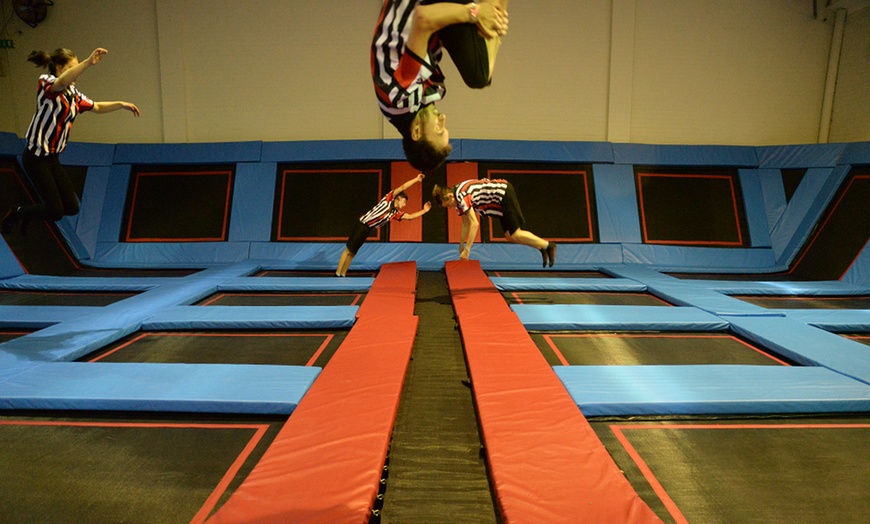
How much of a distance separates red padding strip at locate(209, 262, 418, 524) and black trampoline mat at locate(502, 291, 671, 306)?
66.9 inches

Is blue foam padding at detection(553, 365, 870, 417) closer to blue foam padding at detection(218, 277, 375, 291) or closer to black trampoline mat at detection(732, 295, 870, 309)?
black trampoline mat at detection(732, 295, 870, 309)

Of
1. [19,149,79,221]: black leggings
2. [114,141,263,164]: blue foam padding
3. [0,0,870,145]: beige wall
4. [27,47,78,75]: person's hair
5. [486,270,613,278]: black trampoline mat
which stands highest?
[0,0,870,145]: beige wall

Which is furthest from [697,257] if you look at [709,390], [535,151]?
[709,390]

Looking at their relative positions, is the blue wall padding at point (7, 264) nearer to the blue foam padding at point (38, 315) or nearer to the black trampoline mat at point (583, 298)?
the blue foam padding at point (38, 315)

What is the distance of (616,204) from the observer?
20.7ft

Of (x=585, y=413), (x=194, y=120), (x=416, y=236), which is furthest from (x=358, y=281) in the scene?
(x=194, y=120)

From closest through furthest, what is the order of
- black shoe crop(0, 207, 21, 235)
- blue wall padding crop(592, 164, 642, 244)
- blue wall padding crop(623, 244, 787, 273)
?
black shoe crop(0, 207, 21, 235)
blue wall padding crop(623, 244, 787, 273)
blue wall padding crop(592, 164, 642, 244)

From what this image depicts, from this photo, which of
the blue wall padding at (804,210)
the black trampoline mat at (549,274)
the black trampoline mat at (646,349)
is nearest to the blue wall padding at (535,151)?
the black trampoline mat at (549,274)

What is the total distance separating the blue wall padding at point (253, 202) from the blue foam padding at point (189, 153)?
0.56 ft

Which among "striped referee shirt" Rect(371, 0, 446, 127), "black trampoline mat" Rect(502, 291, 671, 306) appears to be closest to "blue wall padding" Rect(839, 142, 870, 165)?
"black trampoline mat" Rect(502, 291, 671, 306)

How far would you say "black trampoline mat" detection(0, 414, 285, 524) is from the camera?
60.1 inches

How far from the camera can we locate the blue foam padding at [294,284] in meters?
4.57

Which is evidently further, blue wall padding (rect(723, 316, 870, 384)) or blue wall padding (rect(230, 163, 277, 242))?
blue wall padding (rect(230, 163, 277, 242))

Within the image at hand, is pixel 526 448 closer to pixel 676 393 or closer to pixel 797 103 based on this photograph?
pixel 676 393
